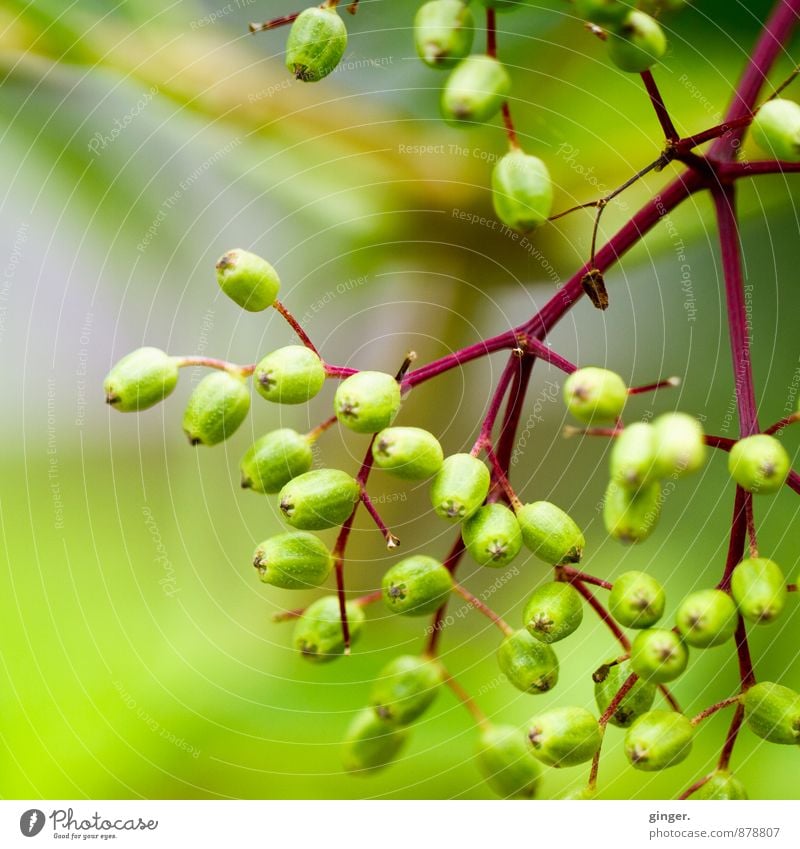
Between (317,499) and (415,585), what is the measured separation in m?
0.08

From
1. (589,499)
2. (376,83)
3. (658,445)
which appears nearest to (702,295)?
(589,499)

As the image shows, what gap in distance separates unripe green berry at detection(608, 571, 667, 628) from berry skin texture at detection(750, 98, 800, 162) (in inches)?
9.3

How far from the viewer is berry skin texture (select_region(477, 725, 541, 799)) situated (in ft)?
1.91

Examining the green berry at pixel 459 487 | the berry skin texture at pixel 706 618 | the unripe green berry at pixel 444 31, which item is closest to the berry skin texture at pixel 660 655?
the berry skin texture at pixel 706 618

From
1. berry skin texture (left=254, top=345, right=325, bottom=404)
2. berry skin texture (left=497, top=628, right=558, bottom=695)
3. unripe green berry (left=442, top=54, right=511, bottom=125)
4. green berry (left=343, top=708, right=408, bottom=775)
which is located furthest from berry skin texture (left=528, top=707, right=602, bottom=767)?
unripe green berry (left=442, top=54, right=511, bottom=125)

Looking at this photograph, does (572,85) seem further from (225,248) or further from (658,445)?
(658,445)

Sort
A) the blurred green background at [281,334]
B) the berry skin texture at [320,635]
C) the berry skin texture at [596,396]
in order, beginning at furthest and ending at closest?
the blurred green background at [281,334] → the berry skin texture at [320,635] → the berry skin texture at [596,396]

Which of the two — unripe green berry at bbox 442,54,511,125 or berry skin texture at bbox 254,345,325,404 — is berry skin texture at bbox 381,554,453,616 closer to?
berry skin texture at bbox 254,345,325,404

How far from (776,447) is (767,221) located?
438mm

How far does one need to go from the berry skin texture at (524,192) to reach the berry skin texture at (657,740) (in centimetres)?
27

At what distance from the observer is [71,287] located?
90 cm

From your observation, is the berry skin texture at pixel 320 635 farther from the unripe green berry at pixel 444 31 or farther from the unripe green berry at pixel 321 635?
the unripe green berry at pixel 444 31

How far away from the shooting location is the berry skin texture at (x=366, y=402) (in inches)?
18.1

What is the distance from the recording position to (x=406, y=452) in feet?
1.51
